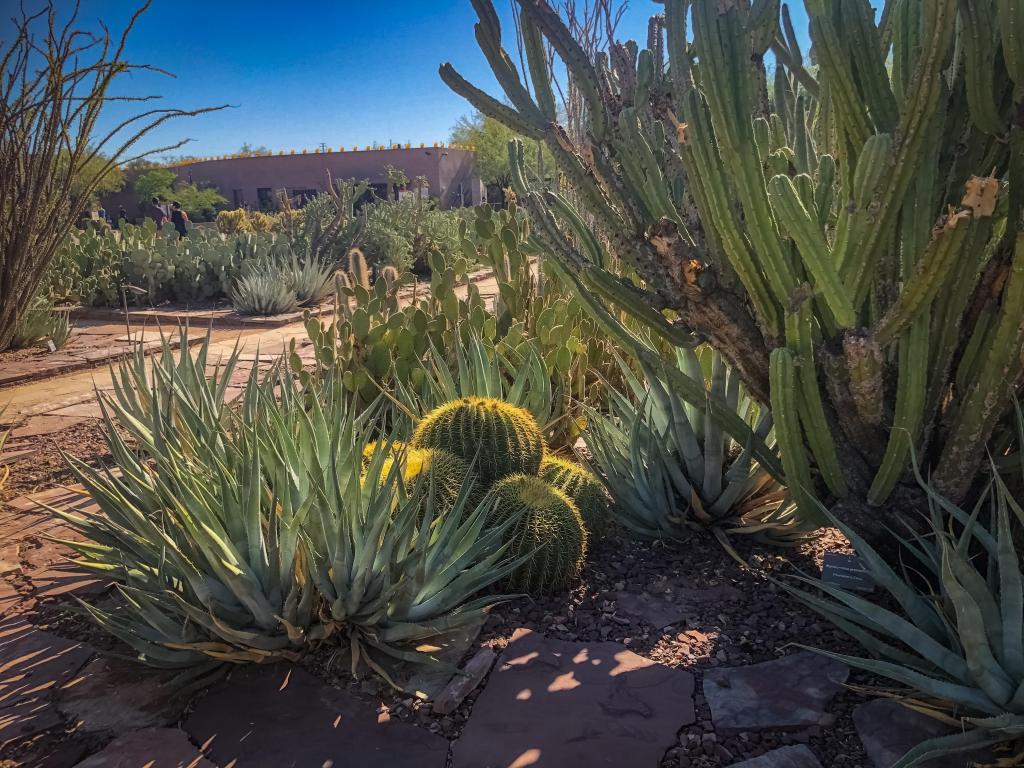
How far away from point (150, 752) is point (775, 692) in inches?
58.0

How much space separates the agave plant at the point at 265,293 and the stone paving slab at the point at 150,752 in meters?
7.49

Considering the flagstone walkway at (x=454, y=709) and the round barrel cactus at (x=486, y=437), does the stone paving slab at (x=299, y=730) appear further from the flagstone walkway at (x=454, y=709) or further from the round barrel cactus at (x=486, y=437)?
the round barrel cactus at (x=486, y=437)

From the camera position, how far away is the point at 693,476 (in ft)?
9.09

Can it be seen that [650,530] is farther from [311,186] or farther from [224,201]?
[224,201]

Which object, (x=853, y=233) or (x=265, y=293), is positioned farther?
(x=265, y=293)

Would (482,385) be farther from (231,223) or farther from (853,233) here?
(231,223)

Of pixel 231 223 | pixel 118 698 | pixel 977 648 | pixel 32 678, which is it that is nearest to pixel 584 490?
pixel 977 648

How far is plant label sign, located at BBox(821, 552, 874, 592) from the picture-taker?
2.19m

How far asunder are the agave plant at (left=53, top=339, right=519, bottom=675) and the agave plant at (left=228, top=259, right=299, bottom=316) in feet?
22.6

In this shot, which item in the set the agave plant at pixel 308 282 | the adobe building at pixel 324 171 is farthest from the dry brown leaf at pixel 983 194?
the adobe building at pixel 324 171

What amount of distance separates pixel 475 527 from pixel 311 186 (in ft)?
124

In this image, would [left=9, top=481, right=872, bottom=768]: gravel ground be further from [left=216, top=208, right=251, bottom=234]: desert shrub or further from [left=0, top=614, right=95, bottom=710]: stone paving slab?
[left=216, top=208, right=251, bottom=234]: desert shrub

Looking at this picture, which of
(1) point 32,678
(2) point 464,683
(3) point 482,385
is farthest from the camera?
(3) point 482,385

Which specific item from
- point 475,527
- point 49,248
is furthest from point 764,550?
point 49,248
